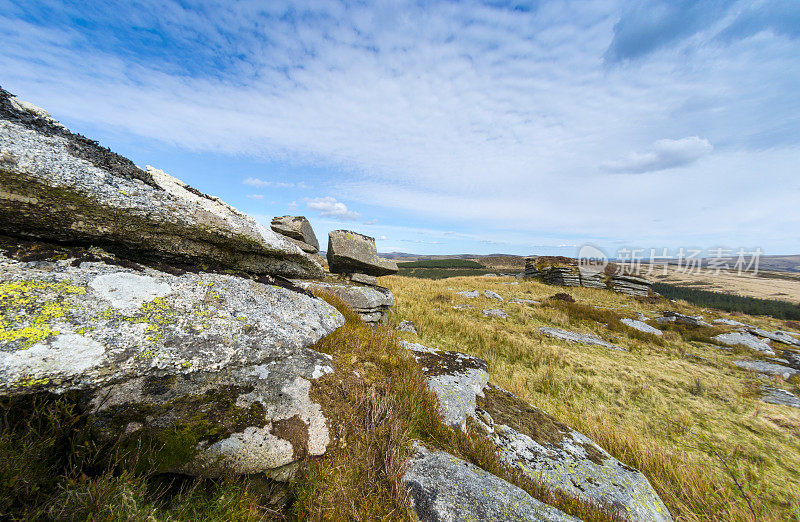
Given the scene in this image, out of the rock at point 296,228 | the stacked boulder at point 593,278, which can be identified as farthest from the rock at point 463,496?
the stacked boulder at point 593,278

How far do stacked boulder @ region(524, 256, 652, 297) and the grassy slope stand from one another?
14728 mm

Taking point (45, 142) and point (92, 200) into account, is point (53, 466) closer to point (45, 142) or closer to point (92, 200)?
point (92, 200)

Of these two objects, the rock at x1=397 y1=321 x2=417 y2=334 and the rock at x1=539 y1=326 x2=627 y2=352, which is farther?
the rock at x1=539 y1=326 x2=627 y2=352

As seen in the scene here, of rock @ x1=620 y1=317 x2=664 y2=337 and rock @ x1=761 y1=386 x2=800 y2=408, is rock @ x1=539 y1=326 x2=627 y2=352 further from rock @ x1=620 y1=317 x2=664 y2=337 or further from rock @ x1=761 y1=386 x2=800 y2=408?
rock @ x1=761 y1=386 x2=800 y2=408

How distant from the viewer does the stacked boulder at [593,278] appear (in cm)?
2634

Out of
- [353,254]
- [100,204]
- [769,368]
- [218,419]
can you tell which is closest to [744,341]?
[769,368]

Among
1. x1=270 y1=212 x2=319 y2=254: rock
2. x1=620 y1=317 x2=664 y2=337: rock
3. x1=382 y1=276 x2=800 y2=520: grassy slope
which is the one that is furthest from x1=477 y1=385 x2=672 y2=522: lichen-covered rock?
x1=620 y1=317 x2=664 y2=337: rock

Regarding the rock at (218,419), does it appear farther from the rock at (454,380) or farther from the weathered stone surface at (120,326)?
the rock at (454,380)

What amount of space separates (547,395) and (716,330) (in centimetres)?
1502

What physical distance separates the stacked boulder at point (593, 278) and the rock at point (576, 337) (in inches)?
693

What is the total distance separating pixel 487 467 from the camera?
3.24 m

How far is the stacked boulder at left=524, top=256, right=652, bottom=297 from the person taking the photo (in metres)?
26.3

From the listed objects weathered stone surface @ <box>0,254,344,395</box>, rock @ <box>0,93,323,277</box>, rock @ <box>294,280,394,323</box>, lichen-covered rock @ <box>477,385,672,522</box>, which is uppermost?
rock @ <box>0,93,323,277</box>

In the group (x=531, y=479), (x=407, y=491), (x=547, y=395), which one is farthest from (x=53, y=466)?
(x=547, y=395)
